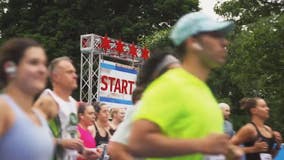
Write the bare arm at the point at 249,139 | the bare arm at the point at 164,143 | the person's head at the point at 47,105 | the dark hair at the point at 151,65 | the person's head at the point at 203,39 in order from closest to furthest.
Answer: the bare arm at the point at 164,143, the person's head at the point at 203,39, the dark hair at the point at 151,65, the person's head at the point at 47,105, the bare arm at the point at 249,139

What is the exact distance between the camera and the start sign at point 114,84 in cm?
1811

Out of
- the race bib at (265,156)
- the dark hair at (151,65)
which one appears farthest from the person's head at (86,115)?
the dark hair at (151,65)

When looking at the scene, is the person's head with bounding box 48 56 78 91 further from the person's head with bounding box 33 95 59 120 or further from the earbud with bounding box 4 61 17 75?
the earbud with bounding box 4 61 17 75

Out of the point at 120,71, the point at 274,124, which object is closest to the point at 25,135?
the point at 120,71

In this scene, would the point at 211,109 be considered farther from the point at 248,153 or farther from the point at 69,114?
the point at 248,153

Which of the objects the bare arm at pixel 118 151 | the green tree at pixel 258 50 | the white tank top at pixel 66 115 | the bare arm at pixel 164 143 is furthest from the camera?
the green tree at pixel 258 50

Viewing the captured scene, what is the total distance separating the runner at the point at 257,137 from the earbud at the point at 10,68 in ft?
12.5

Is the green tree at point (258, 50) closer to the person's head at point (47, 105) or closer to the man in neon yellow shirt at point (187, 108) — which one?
the person's head at point (47, 105)

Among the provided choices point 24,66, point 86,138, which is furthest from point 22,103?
point 86,138

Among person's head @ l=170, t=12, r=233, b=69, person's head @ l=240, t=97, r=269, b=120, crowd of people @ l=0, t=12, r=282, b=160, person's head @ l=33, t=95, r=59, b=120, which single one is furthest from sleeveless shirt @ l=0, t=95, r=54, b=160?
person's head @ l=240, t=97, r=269, b=120

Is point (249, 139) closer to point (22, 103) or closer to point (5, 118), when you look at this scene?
point (22, 103)

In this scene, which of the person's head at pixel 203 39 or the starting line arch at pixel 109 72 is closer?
the person's head at pixel 203 39

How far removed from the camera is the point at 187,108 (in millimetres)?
2709

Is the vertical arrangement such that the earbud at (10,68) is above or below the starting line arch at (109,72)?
above
